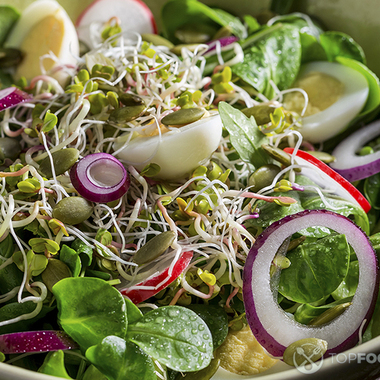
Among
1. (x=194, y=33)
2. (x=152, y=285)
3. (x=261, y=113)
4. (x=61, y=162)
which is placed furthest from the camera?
(x=194, y=33)

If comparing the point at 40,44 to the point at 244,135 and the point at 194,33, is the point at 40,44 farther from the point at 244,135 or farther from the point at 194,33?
the point at 244,135

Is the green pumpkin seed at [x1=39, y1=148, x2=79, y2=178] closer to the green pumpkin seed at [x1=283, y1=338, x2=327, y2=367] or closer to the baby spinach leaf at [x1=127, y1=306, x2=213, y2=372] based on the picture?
the baby spinach leaf at [x1=127, y1=306, x2=213, y2=372]

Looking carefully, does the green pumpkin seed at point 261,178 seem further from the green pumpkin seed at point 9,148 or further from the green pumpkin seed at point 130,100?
the green pumpkin seed at point 9,148

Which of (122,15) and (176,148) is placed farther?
(122,15)

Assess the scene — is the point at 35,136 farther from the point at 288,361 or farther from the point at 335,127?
the point at 335,127

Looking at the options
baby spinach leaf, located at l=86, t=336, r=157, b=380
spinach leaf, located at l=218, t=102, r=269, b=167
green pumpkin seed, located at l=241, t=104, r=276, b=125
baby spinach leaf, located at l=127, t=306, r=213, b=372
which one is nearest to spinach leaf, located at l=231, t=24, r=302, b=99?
green pumpkin seed, located at l=241, t=104, r=276, b=125

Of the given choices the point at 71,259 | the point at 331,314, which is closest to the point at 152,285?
the point at 71,259
